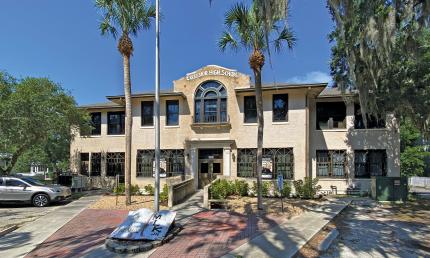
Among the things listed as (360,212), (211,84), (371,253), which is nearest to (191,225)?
(371,253)

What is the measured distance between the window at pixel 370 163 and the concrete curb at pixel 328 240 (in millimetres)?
11948

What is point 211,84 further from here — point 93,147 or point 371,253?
point 371,253

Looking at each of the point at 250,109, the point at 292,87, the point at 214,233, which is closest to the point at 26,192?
the point at 214,233

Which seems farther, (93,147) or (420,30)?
(93,147)

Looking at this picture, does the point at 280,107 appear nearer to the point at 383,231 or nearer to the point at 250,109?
the point at 250,109

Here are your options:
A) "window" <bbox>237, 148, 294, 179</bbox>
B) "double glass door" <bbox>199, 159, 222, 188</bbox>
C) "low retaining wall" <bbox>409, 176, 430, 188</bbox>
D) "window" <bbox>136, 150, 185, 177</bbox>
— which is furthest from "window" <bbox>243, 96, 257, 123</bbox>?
"low retaining wall" <bbox>409, 176, 430, 188</bbox>

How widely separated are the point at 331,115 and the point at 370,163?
4.04 meters

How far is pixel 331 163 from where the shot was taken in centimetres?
2248

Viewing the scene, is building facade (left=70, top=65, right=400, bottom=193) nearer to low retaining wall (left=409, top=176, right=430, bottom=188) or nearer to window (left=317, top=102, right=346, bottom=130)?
window (left=317, top=102, right=346, bottom=130)

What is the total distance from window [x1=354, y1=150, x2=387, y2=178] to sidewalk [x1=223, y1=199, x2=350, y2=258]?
8.66 m

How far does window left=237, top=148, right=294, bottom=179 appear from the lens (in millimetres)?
21750

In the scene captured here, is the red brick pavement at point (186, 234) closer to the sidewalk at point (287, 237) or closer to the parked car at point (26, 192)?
the sidewalk at point (287, 237)

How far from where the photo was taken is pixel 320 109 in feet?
76.4

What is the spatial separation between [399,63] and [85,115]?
19172 millimetres
